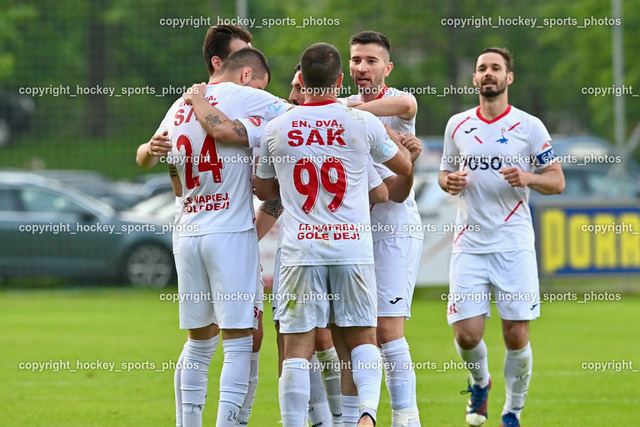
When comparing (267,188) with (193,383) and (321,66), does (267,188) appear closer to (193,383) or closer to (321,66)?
(321,66)

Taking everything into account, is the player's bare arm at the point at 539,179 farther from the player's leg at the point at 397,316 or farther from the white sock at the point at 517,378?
the white sock at the point at 517,378

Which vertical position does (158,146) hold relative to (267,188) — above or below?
above

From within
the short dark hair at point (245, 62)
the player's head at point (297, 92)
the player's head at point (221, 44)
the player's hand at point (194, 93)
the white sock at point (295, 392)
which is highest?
the player's head at point (221, 44)

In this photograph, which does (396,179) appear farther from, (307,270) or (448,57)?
(448,57)

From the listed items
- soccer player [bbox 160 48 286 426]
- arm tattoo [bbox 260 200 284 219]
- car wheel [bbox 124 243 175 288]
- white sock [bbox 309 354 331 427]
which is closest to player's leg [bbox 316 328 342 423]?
white sock [bbox 309 354 331 427]

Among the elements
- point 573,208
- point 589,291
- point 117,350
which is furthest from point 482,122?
point 589,291

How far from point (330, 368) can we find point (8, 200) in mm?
14491

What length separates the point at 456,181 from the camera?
838 centimetres

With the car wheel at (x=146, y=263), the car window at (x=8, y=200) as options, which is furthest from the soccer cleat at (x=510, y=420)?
the car window at (x=8, y=200)

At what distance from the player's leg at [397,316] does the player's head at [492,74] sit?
1608 millimetres

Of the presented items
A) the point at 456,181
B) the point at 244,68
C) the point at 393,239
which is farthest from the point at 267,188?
the point at 456,181

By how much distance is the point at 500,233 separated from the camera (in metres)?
8.47

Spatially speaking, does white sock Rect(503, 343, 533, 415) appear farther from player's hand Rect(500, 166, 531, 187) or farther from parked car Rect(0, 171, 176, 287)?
parked car Rect(0, 171, 176, 287)

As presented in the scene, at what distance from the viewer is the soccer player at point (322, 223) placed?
6.46m
